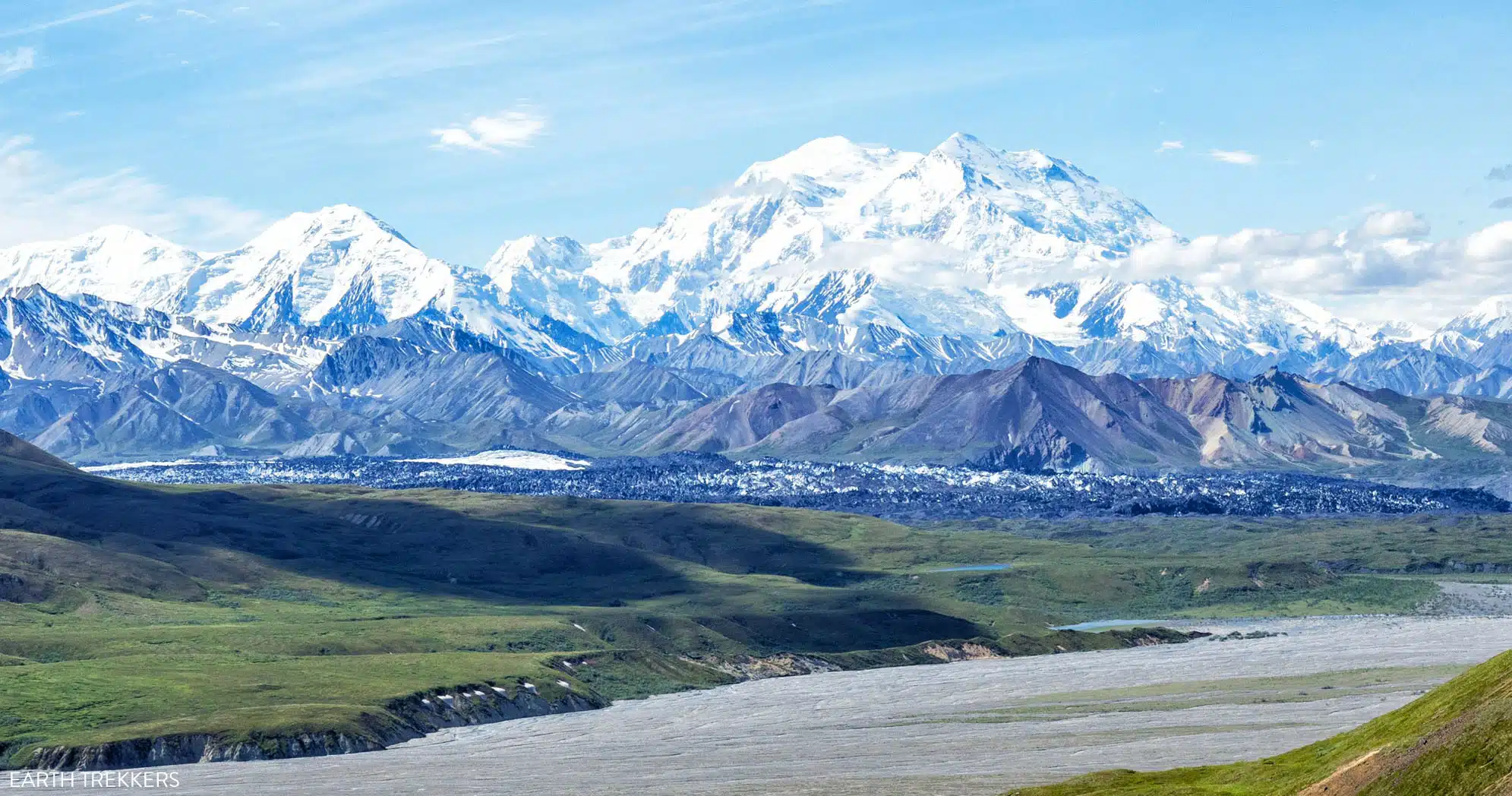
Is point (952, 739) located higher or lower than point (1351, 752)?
lower

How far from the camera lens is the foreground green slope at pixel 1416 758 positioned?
82.9 meters

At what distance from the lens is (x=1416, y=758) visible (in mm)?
87062

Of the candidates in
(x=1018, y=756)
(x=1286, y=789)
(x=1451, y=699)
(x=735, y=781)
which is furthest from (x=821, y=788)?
(x=1451, y=699)

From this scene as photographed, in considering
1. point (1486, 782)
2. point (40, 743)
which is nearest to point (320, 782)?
point (40, 743)

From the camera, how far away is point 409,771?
18788cm

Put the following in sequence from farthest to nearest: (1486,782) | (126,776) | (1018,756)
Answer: (126,776) → (1018,756) → (1486,782)

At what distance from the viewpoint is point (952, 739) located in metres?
194

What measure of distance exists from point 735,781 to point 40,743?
83.6 meters

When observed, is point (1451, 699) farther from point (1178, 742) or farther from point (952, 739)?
point (952, 739)

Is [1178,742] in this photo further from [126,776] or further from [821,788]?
[126,776]

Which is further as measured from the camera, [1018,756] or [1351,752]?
[1018,756]

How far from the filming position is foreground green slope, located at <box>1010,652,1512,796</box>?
8294cm

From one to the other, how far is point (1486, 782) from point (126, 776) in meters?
148

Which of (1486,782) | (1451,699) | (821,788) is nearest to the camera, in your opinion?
(1486,782)
